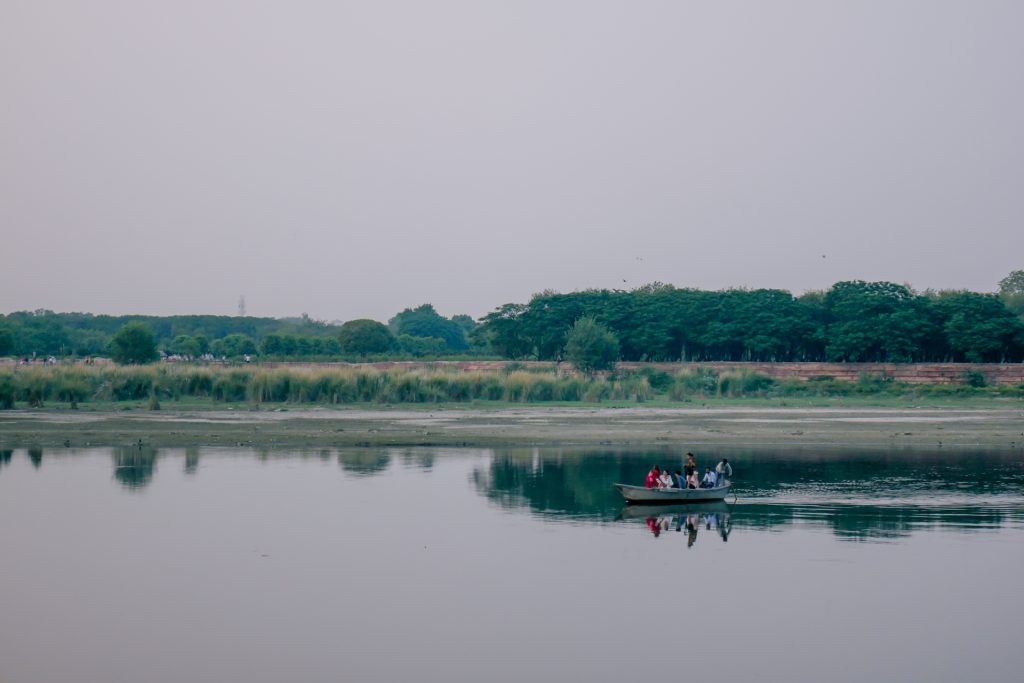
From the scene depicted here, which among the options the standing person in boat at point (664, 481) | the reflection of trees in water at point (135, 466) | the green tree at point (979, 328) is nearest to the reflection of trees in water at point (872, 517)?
the standing person in boat at point (664, 481)

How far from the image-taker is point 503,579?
18.5 m

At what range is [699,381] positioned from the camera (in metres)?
69.6

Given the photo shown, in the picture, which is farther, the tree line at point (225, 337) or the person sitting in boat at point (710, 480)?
the tree line at point (225, 337)

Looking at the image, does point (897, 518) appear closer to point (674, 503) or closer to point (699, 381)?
point (674, 503)

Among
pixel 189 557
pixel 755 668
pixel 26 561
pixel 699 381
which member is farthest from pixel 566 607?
pixel 699 381

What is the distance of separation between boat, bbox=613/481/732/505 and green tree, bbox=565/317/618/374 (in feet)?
164

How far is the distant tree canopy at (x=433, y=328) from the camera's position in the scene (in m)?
160

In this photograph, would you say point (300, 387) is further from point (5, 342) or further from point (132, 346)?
point (5, 342)

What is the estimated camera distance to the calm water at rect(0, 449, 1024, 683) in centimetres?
1427

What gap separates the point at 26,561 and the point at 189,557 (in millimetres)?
2904

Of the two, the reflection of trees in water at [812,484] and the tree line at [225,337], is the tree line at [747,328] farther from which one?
the reflection of trees in water at [812,484]

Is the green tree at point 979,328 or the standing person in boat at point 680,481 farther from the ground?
the green tree at point 979,328

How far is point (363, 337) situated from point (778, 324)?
5400cm

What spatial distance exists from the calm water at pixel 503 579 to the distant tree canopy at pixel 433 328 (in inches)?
5021
